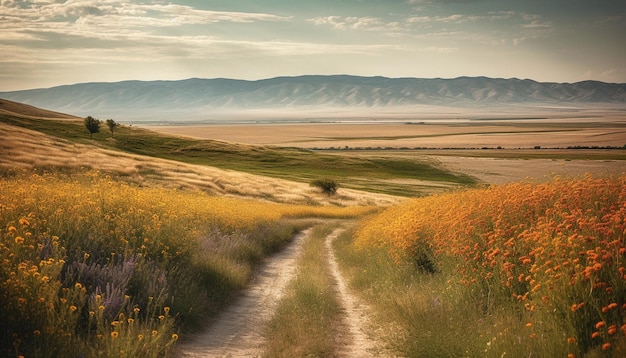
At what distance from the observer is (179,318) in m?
10.0

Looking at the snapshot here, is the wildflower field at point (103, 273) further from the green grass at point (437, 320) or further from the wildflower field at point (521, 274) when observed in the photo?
the wildflower field at point (521, 274)

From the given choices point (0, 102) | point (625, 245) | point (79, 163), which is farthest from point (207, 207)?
point (0, 102)

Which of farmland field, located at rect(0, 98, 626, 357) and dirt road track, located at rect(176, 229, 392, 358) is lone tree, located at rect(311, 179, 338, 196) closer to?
farmland field, located at rect(0, 98, 626, 357)

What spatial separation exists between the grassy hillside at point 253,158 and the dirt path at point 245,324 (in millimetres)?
61110

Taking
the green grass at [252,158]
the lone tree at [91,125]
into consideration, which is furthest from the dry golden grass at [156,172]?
the lone tree at [91,125]

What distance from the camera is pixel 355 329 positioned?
1080 centimetres

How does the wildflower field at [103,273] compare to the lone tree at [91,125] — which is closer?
the wildflower field at [103,273]

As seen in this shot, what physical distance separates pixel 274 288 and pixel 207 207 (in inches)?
326

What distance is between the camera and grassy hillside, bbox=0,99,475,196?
8531 centimetres

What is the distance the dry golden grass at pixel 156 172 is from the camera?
41.2m

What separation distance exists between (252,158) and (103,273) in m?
90.6

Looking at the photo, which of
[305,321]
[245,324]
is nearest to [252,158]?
[245,324]

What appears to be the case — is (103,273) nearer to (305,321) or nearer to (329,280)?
(305,321)

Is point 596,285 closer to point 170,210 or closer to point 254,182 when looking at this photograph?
point 170,210
